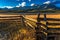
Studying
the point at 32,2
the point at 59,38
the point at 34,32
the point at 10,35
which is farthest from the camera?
the point at 32,2

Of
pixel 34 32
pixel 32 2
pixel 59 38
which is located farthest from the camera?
pixel 32 2

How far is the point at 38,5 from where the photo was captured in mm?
17641

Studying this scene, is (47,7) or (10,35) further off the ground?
(47,7)

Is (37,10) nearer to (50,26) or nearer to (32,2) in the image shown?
(32,2)

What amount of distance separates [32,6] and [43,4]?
0.85m

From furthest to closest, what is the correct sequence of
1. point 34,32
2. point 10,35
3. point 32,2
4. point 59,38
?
1. point 32,2
2. point 10,35
3. point 34,32
4. point 59,38

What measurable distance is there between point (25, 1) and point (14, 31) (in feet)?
8.86

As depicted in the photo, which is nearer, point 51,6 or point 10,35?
point 10,35

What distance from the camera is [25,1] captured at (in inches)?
700

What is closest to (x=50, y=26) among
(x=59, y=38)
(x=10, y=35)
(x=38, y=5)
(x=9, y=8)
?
(x=59, y=38)

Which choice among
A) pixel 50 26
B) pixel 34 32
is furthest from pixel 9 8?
pixel 50 26

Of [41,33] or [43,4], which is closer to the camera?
[41,33]

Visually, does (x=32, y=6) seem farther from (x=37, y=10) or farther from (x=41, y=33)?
(x=41, y=33)

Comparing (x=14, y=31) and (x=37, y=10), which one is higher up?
(x=37, y=10)
